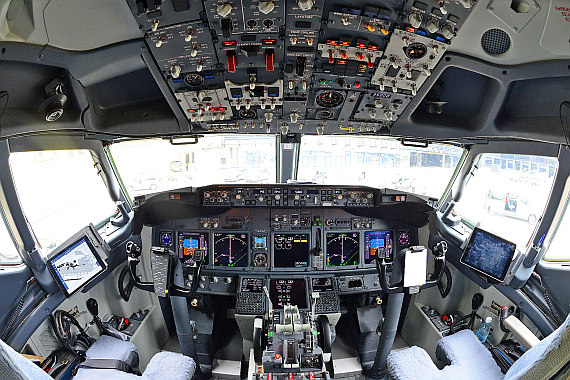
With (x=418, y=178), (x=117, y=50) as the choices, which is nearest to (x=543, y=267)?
(x=418, y=178)

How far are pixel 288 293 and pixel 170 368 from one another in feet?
4.74

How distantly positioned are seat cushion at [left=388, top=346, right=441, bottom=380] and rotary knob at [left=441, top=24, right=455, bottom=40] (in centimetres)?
259

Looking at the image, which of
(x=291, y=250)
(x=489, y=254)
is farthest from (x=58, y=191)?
(x=489, y=254)

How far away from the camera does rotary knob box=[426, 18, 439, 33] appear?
1885 millimetres

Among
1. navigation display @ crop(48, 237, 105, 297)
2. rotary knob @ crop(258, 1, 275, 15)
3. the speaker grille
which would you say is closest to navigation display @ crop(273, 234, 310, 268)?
navigation display @ crop(48, 237, 105, 297)

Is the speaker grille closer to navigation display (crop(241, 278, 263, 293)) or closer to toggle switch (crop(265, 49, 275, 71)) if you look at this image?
toggle switch (crop(265, 49, 275, 71))

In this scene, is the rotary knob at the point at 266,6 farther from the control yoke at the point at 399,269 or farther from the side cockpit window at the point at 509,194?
the side cockpit window at the point at 509,194

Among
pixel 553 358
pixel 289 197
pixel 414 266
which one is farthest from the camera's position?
pixel 289 197

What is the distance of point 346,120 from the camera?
3.33 metres

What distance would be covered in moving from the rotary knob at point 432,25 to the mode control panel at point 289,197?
88.3 inches

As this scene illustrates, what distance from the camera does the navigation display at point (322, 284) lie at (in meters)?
3.96

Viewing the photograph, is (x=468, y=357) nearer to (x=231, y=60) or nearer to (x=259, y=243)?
(x=259, y=243)

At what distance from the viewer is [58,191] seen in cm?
336

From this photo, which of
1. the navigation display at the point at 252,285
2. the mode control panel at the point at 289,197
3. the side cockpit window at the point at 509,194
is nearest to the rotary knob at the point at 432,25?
the side cockpit window at the point at 509,194
